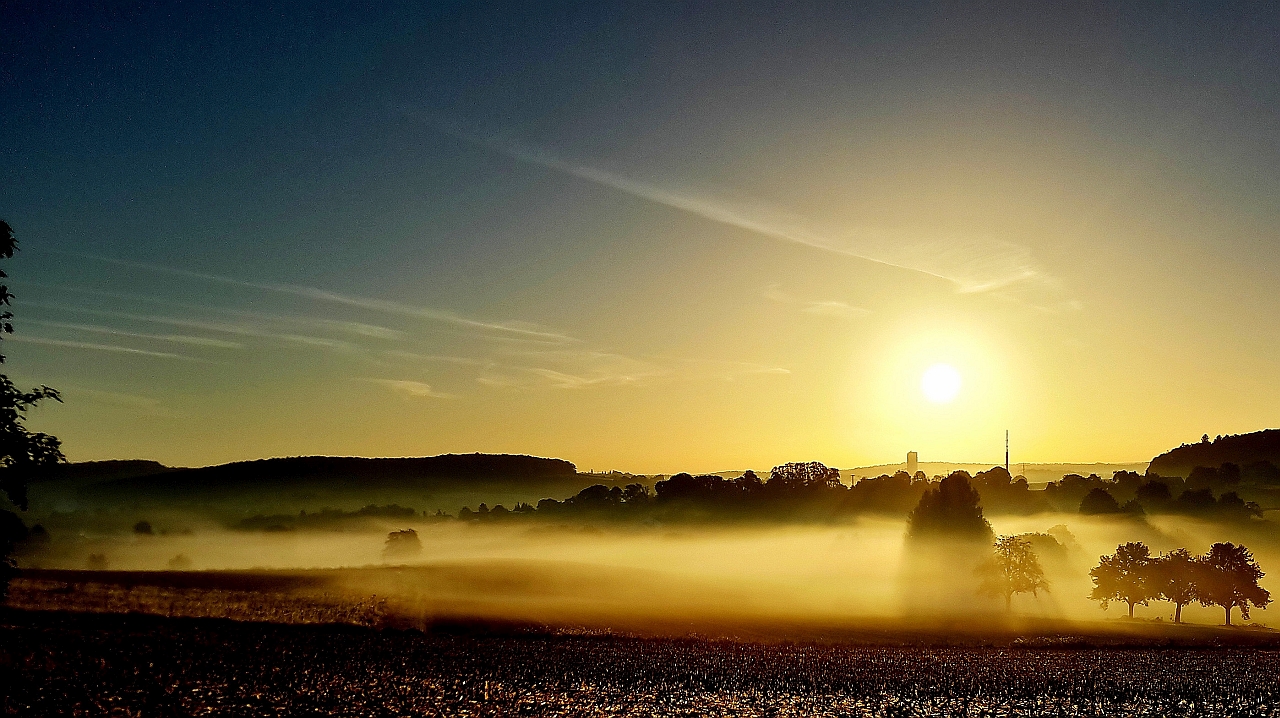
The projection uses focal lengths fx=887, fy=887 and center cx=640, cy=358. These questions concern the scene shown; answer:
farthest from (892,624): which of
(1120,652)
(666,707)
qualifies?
(666,707)

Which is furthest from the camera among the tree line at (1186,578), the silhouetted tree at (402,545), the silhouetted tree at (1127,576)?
the silhouetted tree at (402,545)

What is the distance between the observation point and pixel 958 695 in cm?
4766

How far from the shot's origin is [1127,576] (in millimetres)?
114000

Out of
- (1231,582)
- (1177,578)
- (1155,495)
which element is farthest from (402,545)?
(1155,495)

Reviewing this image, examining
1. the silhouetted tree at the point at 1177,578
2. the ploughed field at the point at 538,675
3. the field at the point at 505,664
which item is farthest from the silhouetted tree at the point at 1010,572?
the ploughed field at the point at 538,675

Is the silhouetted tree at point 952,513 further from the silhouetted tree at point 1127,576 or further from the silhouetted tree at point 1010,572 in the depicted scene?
the silhouetted tree at point 1127,576

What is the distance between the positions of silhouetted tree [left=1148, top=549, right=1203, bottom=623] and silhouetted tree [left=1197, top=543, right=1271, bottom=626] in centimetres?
79

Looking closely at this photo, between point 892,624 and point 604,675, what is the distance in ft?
146

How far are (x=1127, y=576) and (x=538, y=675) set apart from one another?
94.6m

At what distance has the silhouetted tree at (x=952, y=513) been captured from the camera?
10488cm

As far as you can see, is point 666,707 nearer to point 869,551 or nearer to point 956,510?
point 956,510

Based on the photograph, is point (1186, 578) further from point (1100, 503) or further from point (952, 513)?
point (1100, 503)

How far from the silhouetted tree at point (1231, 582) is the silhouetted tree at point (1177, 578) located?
794 millimetres

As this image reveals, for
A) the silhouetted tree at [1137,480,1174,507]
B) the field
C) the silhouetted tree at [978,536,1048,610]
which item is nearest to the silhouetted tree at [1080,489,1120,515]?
the silhouetted tree at [1137,480,1174,507]
